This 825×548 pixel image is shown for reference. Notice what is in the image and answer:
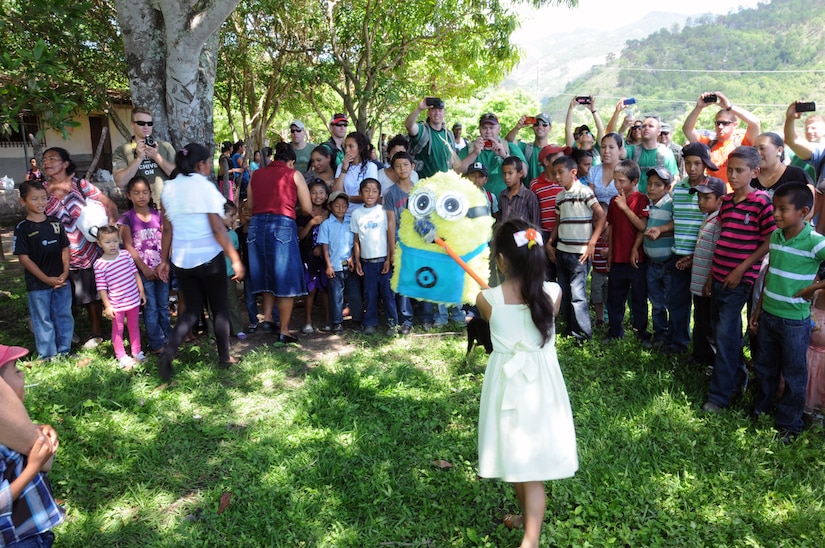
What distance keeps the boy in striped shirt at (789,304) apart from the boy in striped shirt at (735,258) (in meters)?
0.14

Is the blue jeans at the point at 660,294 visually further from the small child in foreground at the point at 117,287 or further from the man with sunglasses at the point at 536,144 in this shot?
the small child in foreground at the point at 117,287

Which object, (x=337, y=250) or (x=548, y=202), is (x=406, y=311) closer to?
(x=337, y=250)

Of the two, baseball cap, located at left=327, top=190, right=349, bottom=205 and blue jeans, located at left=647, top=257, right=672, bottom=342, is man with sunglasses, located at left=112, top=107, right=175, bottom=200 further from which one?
blue jeans, located at left=647, top=257, right=672, bottom=342

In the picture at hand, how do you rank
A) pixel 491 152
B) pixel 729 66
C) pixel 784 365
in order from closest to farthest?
pixel 784 365
pixel 491 152
pixel 729 66

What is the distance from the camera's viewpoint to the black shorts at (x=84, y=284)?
4.63 meters

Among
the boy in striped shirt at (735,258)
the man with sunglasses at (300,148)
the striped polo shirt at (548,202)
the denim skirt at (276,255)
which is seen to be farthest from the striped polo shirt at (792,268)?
the man with sunglasses at (300,148)

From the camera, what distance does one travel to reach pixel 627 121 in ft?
21.6

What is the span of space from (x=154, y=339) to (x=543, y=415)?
3.39m

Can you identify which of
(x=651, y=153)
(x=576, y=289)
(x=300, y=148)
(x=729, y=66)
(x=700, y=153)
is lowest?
(x=576, y=289)

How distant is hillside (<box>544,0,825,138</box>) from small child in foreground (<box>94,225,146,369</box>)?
6023 cm

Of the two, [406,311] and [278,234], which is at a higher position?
[278,234]

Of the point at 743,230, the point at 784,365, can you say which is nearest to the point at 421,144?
the point at 743,230

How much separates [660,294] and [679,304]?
21 centimetres

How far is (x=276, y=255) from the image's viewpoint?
4816 millimetres
